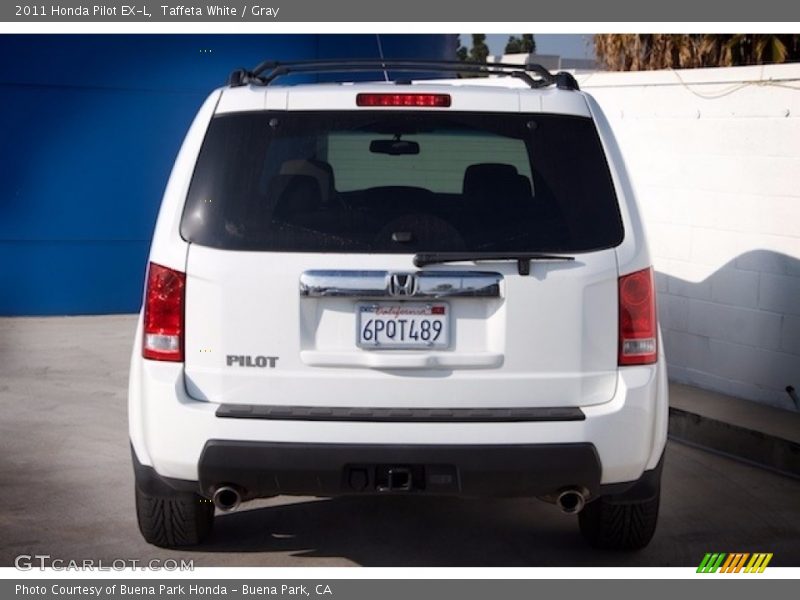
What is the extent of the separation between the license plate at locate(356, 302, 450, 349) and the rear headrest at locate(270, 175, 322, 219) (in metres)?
0.44

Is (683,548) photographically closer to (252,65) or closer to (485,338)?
(485,338)

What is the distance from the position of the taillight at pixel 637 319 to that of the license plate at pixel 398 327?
0.65 meters

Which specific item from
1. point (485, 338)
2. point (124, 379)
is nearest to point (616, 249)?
point (485, 338)

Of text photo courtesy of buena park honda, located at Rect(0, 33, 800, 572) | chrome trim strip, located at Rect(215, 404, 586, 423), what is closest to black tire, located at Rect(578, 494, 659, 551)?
text photo courtesy of buena park honda, located at Rect(0, 33, 800, 572)

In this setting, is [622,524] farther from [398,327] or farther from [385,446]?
[398,327]

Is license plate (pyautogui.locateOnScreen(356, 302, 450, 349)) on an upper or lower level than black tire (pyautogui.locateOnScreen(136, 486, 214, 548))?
upper

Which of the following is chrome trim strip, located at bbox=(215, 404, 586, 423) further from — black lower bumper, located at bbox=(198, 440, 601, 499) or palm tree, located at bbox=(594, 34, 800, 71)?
palm tree, located at bbox=(594, 34, 800, 71)

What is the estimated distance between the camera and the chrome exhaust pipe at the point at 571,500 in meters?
5.17

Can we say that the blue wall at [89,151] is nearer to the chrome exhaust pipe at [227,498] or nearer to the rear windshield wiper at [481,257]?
the chrome exhaust pipe at [227,498]

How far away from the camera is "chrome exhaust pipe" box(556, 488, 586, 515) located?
17.0ft

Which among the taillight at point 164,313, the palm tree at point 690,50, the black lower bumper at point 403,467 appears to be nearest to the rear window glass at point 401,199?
the taillight at point 164,313

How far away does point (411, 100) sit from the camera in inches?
209
